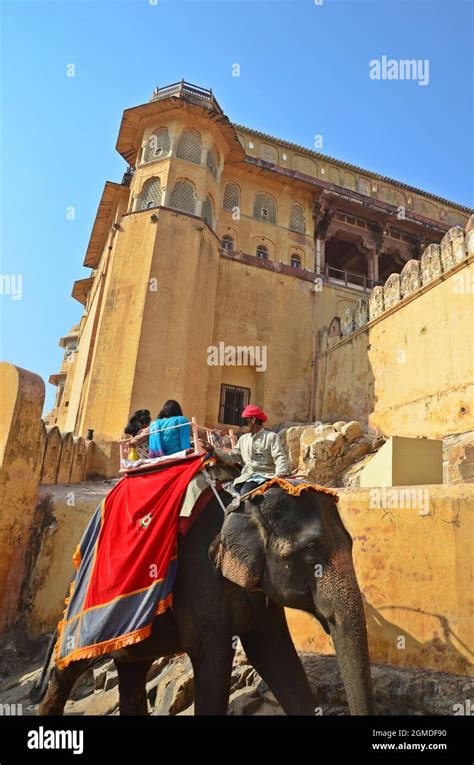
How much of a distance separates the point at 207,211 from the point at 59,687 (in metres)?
16.6

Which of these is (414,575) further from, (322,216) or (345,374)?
(322,216)

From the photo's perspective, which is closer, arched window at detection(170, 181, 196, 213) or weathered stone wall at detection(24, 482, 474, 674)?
weathered stone wall at detection(24, 482, 474, 674)

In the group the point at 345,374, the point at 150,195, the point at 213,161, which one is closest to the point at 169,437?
the point at 345,374

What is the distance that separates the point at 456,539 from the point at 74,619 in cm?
349

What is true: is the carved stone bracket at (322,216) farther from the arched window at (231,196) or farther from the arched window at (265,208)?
the arched window at (231,196)

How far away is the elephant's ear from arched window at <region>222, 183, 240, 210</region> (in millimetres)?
18730

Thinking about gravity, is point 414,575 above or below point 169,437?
below

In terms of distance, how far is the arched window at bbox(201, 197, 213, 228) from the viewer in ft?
60.3

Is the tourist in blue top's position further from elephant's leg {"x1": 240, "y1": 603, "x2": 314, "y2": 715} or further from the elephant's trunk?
the elephant's trunk

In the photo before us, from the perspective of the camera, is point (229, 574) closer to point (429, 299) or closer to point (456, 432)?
point (456, 432)

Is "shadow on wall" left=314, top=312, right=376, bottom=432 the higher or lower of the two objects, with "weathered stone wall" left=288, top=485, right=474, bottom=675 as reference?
higher

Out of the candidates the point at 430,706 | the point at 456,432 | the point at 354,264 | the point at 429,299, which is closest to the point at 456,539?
the point at 430,706

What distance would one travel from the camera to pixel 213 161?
754 inches

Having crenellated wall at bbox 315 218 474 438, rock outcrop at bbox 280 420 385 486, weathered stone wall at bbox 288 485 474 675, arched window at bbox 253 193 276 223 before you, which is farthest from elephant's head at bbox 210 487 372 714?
arched window at bbox 253 193 276 223
